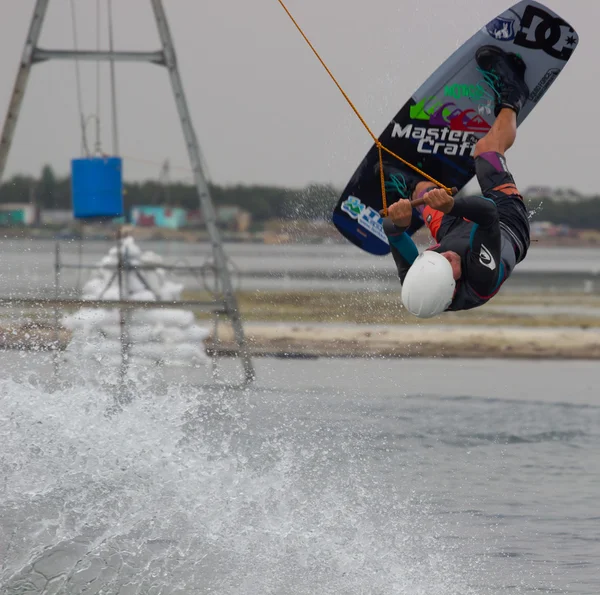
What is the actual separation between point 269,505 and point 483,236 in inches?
75.1

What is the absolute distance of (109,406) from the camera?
695 centimetres

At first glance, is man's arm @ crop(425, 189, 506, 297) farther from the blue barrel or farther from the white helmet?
the blue barrel

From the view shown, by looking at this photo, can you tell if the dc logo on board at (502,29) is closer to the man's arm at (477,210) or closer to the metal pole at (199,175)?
the man's arm at (477,210)

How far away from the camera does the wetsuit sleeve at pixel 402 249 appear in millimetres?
6297

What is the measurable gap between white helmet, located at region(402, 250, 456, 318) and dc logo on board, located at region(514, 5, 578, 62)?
7.30ft

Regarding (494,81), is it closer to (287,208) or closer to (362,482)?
(287,208)

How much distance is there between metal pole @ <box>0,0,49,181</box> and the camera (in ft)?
32.4

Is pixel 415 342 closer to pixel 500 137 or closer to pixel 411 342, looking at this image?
pixel 411 342

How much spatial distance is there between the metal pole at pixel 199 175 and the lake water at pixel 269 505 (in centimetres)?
99

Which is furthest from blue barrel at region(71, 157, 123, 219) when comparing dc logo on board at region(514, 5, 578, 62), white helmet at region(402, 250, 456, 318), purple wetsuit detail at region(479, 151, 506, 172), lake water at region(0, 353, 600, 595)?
white helmet at region(402, 250, 456, 318)

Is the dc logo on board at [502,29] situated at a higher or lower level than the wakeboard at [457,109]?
higher

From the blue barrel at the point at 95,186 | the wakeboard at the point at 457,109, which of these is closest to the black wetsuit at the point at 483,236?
the wakeboard at the point at 457,109

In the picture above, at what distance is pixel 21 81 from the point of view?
9.92m

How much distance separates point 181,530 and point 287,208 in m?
3.24
